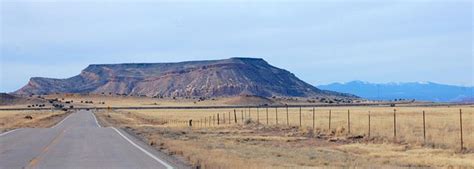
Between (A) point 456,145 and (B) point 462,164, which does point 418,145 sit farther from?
(B) point 462,164

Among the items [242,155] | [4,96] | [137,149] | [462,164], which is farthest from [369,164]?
[4,96]

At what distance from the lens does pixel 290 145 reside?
30016 mm

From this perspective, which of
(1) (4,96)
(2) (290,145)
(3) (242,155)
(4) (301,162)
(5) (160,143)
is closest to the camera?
(4) (301,162)

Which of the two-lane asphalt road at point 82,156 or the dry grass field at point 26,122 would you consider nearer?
the two-lane asphalt road at point 82,156

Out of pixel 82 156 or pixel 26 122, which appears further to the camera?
pixel 26 122

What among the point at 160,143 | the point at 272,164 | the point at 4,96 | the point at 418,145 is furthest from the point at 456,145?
the point at 4,96

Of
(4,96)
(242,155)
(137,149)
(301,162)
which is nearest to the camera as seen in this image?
(301,162)

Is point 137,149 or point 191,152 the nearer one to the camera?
point 191,152

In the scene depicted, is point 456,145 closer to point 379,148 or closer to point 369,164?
point 379,148

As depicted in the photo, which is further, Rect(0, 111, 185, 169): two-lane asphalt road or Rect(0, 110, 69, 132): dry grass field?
Rect(0, 110, 69, 132): dry grass field

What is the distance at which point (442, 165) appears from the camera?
2012 centimetres

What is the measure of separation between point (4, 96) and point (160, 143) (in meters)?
171

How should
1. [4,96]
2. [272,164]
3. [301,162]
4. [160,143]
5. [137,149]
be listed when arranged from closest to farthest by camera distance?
[272,164] < [301,162] < [137,149] < [160,143] < [4,96]

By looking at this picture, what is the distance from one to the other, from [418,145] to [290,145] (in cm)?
578
